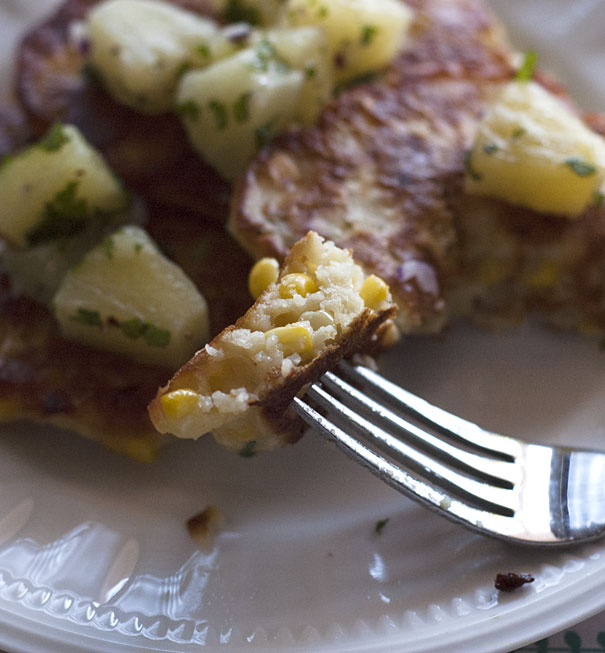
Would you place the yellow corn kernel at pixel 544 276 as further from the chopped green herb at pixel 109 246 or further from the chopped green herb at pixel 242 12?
the chopped green herb at pixel 242 12

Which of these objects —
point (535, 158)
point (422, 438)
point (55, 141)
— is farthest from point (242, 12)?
point (422, 438)

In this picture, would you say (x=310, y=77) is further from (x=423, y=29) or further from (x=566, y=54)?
(x=566, y=54)

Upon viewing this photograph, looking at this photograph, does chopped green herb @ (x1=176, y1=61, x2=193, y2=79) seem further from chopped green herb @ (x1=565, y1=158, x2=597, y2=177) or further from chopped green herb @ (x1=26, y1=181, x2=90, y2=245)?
chopped green herb @ (x1=565, y1=158, x2=597, y2=177)

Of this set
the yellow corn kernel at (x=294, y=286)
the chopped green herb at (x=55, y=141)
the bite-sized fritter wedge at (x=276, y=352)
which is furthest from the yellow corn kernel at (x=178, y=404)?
the chopped green herb at (x=55, y=141)

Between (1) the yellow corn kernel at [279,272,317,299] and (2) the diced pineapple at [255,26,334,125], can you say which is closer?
(1) the yellow corn kernel at [279,272,317,299]

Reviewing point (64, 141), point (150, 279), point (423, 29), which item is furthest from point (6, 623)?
point (423, 29)

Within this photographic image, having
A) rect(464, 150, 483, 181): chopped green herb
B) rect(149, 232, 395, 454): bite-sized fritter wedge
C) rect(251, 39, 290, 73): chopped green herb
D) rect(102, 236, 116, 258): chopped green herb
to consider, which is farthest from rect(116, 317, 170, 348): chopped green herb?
rect(464, 150, 483, 181): chopped green herb

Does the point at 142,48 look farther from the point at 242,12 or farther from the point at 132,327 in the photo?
the point at 132,327
